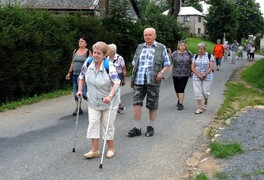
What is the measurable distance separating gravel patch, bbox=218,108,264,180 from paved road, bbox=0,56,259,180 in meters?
0.63

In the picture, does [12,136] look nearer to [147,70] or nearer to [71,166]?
[71,166]

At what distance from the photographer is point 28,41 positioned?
12820 mm

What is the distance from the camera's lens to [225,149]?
6.76 metres

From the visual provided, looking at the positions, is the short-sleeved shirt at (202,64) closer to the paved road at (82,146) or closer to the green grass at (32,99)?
the paved road at (82,146)

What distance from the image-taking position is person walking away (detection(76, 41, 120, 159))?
631 centimetres

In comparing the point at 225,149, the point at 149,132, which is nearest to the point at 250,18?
the point at 149,132

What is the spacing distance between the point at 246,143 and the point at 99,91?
2.82 meters

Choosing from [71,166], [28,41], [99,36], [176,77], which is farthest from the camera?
[99,36]

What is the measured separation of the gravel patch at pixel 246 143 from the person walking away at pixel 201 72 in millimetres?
1159

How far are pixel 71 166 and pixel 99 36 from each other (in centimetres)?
1286

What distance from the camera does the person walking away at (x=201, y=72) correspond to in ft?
35.9

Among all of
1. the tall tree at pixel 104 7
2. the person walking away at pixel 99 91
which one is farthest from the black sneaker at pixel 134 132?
the tall tree at pixel 104 7

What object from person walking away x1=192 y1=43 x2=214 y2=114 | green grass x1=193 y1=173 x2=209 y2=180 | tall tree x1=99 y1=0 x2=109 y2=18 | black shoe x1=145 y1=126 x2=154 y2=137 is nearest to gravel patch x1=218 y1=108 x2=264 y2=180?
green grass x1=193 y1=173 x2=209 y2=180

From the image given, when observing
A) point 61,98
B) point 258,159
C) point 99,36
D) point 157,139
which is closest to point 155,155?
point 157,139
